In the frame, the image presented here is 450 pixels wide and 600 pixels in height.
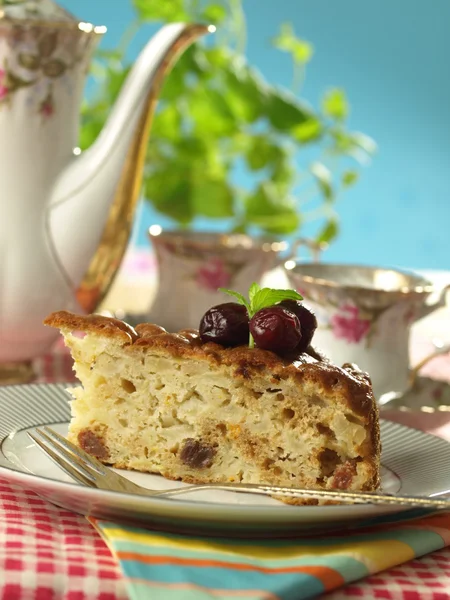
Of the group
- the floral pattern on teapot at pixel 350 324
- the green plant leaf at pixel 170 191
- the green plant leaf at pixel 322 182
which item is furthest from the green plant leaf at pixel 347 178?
the floral pattern on teapot at pixel 350 324

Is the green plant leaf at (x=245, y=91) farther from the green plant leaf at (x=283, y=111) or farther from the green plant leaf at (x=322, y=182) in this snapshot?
the green plant leaf at (x=322, y=182)

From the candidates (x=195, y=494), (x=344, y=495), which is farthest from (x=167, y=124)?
(x=344, y=495)

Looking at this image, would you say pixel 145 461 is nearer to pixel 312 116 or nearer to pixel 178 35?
pixel 178 35

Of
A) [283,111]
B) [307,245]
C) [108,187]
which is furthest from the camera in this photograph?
[283,111]

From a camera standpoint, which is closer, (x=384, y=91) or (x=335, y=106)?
(x=335, y=106)

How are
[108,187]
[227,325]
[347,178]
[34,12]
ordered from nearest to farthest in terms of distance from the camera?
[227,325] < [34,12] < [108,187] < [347,178]

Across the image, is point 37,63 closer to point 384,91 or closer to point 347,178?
point 347,178

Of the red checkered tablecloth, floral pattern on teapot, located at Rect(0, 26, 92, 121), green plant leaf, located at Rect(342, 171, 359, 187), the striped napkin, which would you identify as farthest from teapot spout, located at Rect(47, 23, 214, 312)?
green plant leaf, located at Rect(342, 171, 359, 187)
